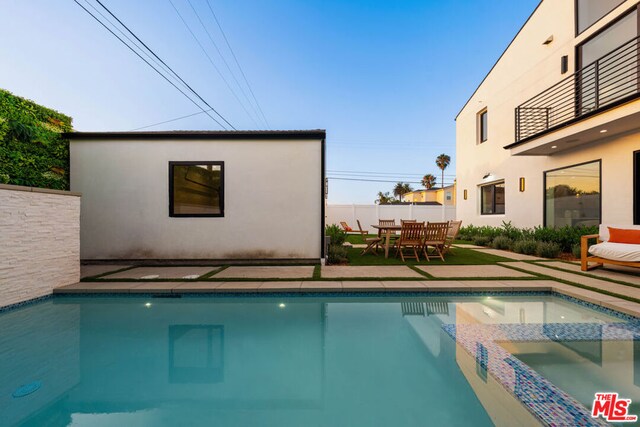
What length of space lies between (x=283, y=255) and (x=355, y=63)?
436 inches

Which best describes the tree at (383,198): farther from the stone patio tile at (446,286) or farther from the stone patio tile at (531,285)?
the stone patio tile at (446,286)

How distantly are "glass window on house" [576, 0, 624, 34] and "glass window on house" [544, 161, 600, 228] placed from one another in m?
3.97

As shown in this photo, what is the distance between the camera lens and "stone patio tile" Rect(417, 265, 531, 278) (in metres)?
5.36

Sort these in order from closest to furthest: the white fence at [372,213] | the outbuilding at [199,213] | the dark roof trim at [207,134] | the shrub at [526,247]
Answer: the dark roof trim at [207,134] → the outbuilding at [199,213] → the shrub at [526,247] → the white fence at [372,213]

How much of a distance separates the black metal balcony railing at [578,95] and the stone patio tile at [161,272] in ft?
31.3

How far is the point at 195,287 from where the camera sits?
4.62m

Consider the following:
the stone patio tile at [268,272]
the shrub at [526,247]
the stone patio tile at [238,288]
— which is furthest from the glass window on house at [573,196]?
the stone patio tile at [238,288]

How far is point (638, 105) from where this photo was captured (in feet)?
17.4

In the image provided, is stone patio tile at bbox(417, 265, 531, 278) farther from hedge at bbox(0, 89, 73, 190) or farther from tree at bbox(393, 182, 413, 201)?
tree at bbox(393, 182, 413, 201)

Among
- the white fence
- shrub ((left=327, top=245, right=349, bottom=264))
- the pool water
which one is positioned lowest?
the pool water

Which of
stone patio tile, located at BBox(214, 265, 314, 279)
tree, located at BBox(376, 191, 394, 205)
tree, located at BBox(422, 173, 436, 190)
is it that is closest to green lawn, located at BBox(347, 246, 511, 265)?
stone patio tile, located at BBox(214, 265, 314, 279)

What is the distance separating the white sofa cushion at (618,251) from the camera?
5102 millimetres

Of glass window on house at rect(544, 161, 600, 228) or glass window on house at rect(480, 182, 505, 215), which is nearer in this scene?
glass window on house at rect(544, 161, 600, 228)

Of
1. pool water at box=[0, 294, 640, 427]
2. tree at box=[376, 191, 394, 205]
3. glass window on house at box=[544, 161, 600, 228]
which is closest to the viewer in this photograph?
pool water at box=[0, 294, 640, 427]
